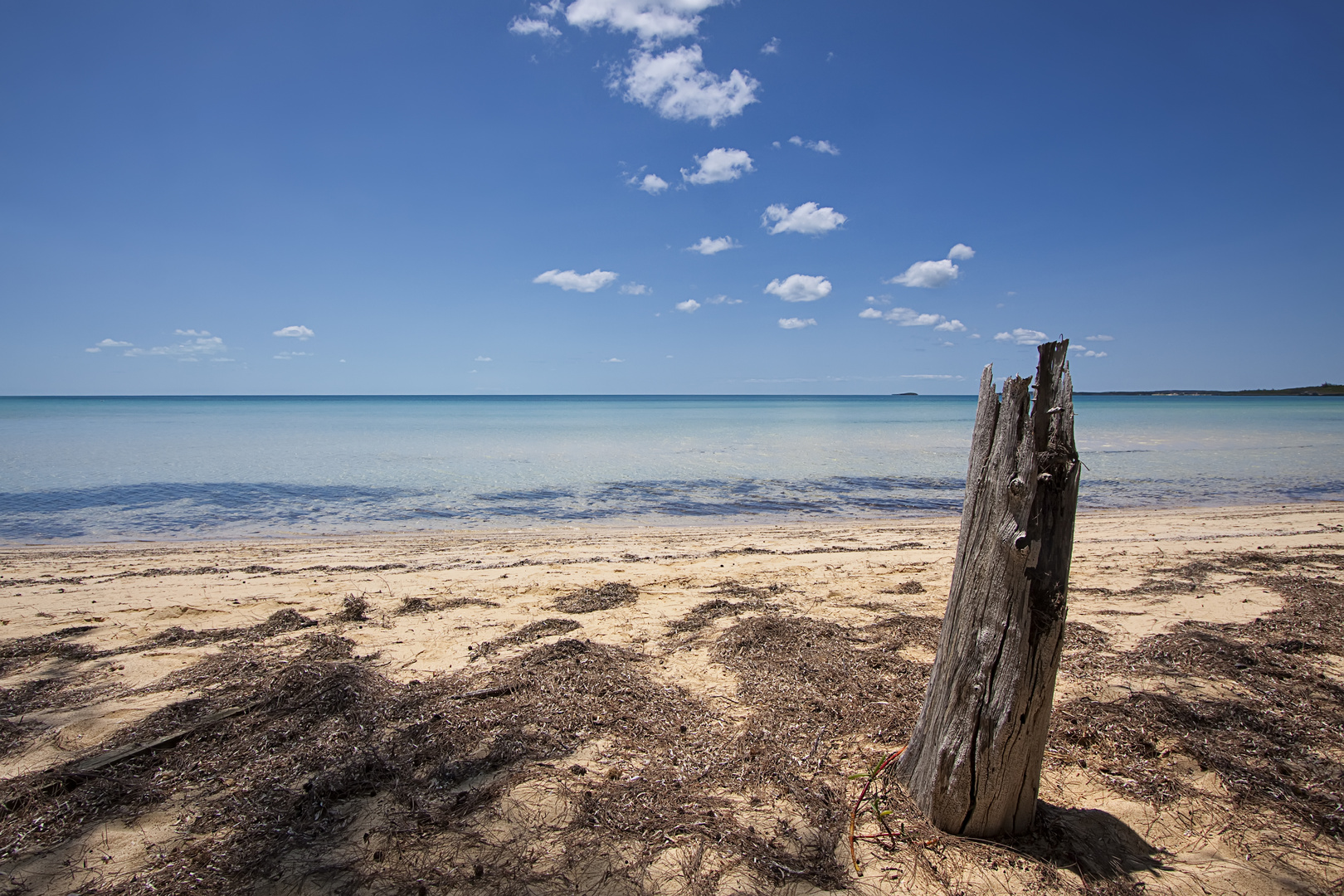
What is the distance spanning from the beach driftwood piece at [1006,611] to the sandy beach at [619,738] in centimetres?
25

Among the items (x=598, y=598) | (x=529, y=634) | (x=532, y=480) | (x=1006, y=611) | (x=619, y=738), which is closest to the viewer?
(x=1006, y=611)

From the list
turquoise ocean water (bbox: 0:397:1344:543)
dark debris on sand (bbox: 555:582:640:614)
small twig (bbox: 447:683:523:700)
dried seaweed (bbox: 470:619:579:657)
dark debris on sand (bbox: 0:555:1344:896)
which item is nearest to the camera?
dark debris on sand (bbox: 0:555:1344:896)

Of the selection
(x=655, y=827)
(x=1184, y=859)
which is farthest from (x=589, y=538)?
(x=1184, y=859)

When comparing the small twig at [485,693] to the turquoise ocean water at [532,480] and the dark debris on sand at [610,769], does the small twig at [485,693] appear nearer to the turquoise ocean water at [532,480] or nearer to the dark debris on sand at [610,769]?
the dark debris on sand at [610,769]

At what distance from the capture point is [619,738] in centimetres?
398

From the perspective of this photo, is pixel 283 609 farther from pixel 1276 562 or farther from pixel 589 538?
pixel 1276 562

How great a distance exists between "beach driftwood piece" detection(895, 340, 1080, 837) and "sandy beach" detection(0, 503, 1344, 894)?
0.81ft

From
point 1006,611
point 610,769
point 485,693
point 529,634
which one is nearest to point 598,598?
point 529,634

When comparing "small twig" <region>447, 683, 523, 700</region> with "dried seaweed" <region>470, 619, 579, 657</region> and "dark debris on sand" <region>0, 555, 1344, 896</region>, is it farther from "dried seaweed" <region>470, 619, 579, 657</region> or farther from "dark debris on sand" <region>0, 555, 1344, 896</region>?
"dried seaweed" <region>470, 619, 579, 657</region>

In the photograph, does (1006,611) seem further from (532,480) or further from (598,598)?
(532,480)

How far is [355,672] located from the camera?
15.7ft

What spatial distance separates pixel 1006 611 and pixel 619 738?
248cm

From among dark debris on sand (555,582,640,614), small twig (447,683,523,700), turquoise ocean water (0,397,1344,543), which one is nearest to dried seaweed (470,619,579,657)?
dark debris on sand (555,582,640,614)

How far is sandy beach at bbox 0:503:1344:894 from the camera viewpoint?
2.87 metres
